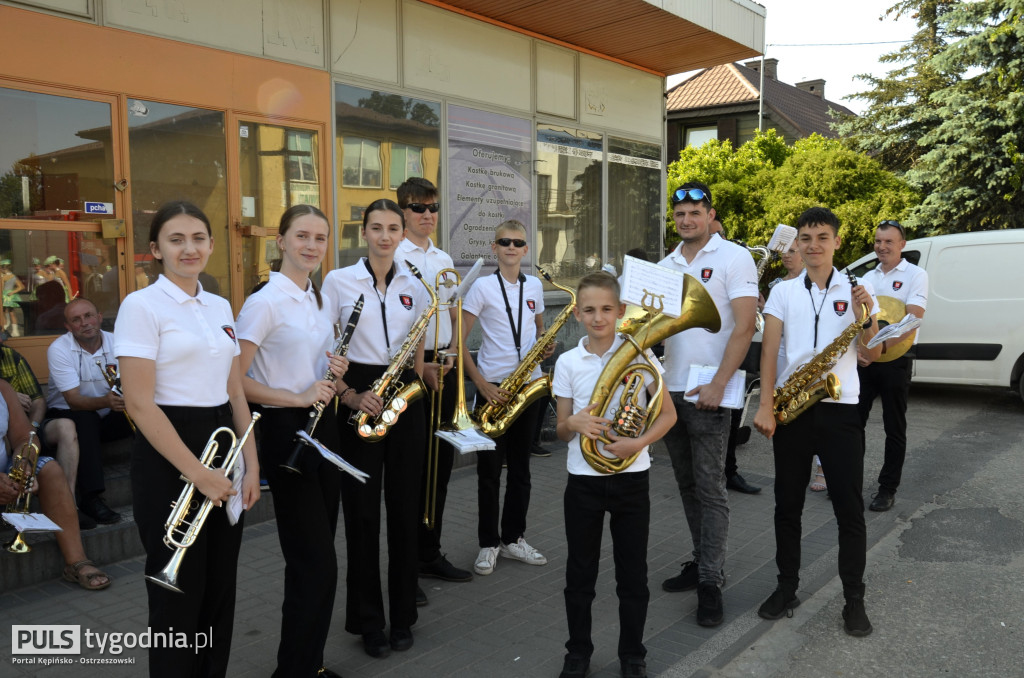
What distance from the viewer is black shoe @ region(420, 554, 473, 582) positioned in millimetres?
Answer: 4754

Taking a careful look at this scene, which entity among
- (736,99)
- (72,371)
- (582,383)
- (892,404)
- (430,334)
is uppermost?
(736,99)

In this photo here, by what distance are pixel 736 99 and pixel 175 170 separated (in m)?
32.5

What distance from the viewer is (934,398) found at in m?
11.4

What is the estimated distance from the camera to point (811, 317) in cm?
419

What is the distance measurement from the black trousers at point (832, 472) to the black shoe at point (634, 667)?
1175mm

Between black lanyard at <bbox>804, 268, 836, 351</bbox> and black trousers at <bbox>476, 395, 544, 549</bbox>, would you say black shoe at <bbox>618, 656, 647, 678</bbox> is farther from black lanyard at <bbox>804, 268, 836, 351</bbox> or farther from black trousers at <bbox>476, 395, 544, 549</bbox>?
black lanyard at <bbox>804, 268, 836, 351</bbox>

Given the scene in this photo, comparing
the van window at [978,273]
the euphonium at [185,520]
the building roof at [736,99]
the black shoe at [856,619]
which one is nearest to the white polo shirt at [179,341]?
the euphonium at [185,520]

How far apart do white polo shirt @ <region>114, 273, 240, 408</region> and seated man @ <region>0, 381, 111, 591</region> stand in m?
2.42

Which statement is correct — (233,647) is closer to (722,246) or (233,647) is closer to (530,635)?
(530,635)

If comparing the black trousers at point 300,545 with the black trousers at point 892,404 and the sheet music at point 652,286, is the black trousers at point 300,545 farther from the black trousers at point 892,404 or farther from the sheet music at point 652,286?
the black trousers at point 892,404

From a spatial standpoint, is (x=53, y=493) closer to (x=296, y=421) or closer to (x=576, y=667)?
(x=296, y=421)

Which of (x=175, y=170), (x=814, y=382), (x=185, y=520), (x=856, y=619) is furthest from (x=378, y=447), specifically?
(x=175, y=170)

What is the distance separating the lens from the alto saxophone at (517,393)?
15.4 feet

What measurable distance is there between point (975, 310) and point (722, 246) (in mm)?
7912
